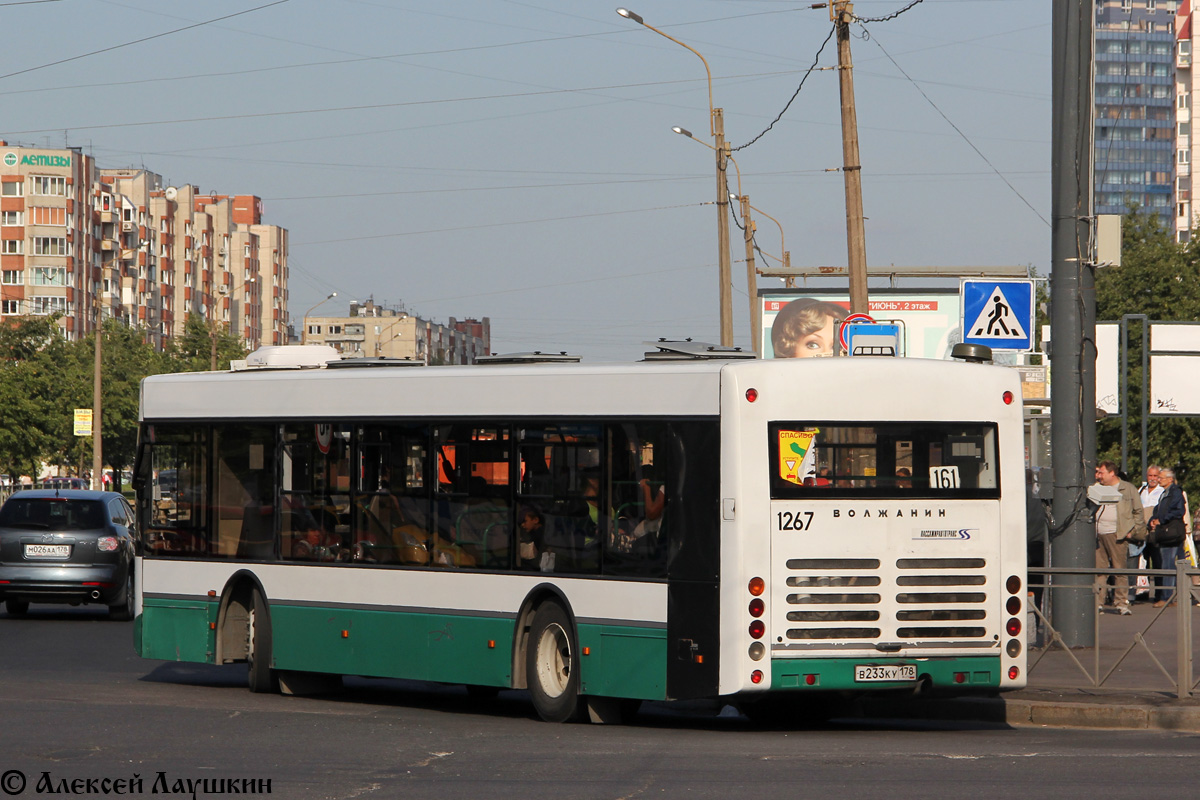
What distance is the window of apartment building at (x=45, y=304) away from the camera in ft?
411

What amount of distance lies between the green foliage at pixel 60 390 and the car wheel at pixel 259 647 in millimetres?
50234

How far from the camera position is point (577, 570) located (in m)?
12.4

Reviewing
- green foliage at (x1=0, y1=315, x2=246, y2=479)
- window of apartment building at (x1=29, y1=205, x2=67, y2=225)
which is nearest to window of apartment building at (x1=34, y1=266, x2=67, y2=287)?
window of apartment building at (x1=29, y1=205, x2=67, y2=225)

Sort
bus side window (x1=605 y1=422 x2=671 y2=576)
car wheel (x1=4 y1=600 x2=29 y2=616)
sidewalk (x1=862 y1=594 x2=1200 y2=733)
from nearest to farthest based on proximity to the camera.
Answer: bus side window (x1=605 y1=422 x2=671 y2=576) → sidewalk (x1=862 y1=594 x2=1200 y2=733) → car wheel (x1=4 y1=600 x2=29 y2=616)

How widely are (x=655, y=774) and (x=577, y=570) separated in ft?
9.64

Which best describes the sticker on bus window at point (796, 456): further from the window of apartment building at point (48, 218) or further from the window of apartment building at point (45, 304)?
the window of apartment building at point (48, 218)

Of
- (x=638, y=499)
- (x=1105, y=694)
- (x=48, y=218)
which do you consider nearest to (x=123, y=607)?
(x=638, y=499)

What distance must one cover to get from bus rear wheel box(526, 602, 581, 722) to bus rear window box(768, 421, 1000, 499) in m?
1.94

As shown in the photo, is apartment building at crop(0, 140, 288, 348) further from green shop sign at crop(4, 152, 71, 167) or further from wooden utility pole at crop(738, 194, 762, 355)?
wooden utility pole at crop(738, 194, 762, 355)

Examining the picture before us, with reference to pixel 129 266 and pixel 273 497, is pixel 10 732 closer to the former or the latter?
pixel 273 497

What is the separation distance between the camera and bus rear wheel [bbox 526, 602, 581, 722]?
1247 cm

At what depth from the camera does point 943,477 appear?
39.4 ft

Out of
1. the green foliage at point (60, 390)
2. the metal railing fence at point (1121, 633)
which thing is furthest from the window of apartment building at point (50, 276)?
the metal railing fence at point (1121, 633)

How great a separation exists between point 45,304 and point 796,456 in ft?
397
